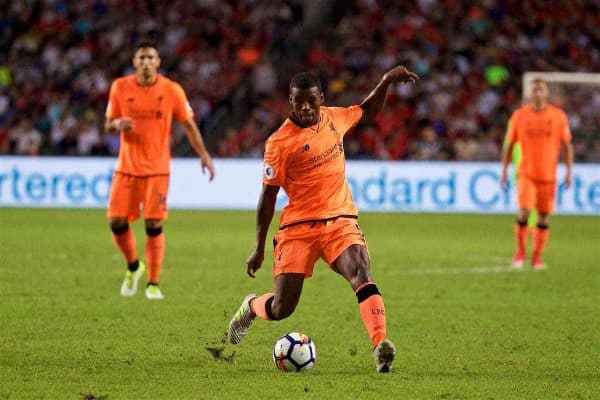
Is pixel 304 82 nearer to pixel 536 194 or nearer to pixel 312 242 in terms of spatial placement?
pixel 312 242

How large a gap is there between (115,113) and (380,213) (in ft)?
43.0

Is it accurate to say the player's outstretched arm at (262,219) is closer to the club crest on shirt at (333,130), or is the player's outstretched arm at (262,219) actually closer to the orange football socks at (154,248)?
the club crest on shirt at (333,130)

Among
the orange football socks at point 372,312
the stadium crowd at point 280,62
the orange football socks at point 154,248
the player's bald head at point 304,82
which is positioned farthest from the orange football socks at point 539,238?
the stadium crowd at point 280,62

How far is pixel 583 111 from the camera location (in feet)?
81.2

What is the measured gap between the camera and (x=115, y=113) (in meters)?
11.4

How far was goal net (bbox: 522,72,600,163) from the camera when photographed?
2409 cm

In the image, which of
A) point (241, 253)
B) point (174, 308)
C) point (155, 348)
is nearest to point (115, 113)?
point (174, 308)

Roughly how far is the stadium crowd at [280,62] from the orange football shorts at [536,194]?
960 cm

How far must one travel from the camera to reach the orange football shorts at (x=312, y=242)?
7.61 m

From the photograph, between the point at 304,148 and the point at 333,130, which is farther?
the point at 333,130

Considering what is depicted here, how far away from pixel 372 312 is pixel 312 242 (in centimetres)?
65

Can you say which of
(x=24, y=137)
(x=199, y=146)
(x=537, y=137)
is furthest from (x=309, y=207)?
(x=24, y=137)

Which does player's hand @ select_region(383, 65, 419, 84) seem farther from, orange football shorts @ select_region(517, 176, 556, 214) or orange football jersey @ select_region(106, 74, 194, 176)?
orange football shorts @ select_region(517, 176, 556, 214)

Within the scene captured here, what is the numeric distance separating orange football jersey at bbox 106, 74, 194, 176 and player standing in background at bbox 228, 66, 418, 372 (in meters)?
3.78
